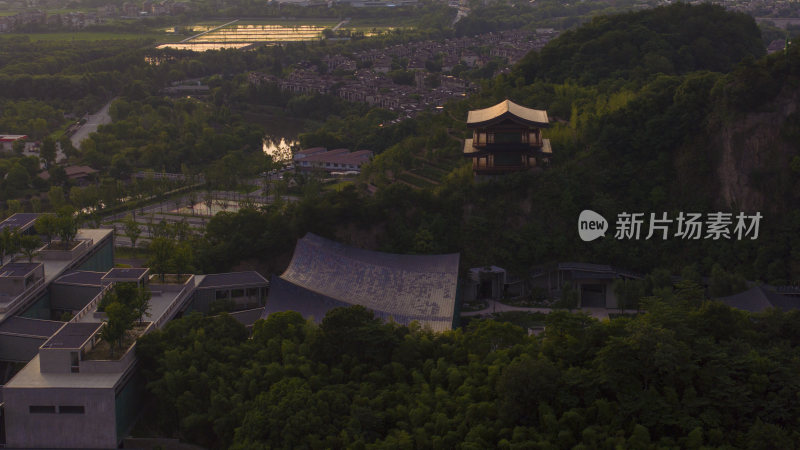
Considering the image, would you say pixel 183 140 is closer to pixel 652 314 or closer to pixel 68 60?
pixel 68 60

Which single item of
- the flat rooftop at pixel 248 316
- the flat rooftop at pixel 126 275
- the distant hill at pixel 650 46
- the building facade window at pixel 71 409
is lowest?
the building facade window at pixel 71 409

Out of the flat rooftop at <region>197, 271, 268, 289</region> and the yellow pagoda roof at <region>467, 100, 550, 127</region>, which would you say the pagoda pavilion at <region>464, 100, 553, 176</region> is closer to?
the yellow pagoda roof at <region>467, 100, 550, 127</region>

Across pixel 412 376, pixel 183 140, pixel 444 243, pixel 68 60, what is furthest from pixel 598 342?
pixel 68 60

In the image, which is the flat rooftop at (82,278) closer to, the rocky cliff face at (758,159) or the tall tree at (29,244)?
the tall tree at (29,244)

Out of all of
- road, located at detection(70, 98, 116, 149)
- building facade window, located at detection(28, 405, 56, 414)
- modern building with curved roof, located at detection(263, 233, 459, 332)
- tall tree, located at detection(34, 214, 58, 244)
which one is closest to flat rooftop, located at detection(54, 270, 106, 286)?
tall tree, located at detection(34, 214, 58, 244)

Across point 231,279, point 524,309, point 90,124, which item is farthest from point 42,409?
point 90,124

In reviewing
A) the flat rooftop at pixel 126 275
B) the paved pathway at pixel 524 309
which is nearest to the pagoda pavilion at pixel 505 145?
the paved pathway at pixel 524 309

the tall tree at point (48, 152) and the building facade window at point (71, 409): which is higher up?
the tall tree at point (48, 152)
